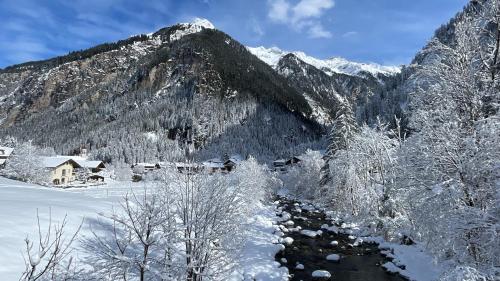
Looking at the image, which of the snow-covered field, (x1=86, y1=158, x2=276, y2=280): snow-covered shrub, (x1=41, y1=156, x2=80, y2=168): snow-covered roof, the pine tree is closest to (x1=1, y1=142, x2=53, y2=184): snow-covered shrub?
(x1=41, y1=156, x2=80, y2=168): snow-covered roof

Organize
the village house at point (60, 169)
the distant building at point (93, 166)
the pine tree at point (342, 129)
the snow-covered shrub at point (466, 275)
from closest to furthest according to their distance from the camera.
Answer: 1. the snow-covered shrub at point (466, 275)
2. the pine tree at point (342, 129)
3. the village house at point (60, 169)
4. the distant building at point (93, 166)

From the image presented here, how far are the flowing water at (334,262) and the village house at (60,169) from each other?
242 ft

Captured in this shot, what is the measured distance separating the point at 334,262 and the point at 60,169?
287 ft

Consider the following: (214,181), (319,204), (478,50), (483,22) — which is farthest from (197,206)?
(319,204)

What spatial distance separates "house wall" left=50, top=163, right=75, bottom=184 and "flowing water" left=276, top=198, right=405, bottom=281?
7393 cm

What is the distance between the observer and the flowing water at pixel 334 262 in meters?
26.2

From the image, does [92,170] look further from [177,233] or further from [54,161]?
[177,233]

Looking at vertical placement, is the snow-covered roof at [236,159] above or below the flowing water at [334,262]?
above

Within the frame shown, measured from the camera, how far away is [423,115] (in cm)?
1549

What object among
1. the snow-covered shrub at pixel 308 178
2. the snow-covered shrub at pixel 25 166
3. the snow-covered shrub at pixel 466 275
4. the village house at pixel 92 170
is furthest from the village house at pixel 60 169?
the snow-covered shrub at pixel 466 275

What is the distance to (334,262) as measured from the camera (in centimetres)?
2994

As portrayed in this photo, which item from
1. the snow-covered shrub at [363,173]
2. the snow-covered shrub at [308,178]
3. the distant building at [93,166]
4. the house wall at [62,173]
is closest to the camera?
the snow-covered shrub at [363,173]

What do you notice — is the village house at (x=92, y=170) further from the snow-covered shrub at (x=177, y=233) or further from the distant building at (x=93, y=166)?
the snow-covered shrub at (x=177, y=233)

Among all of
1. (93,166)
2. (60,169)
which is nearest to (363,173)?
(60,169)
